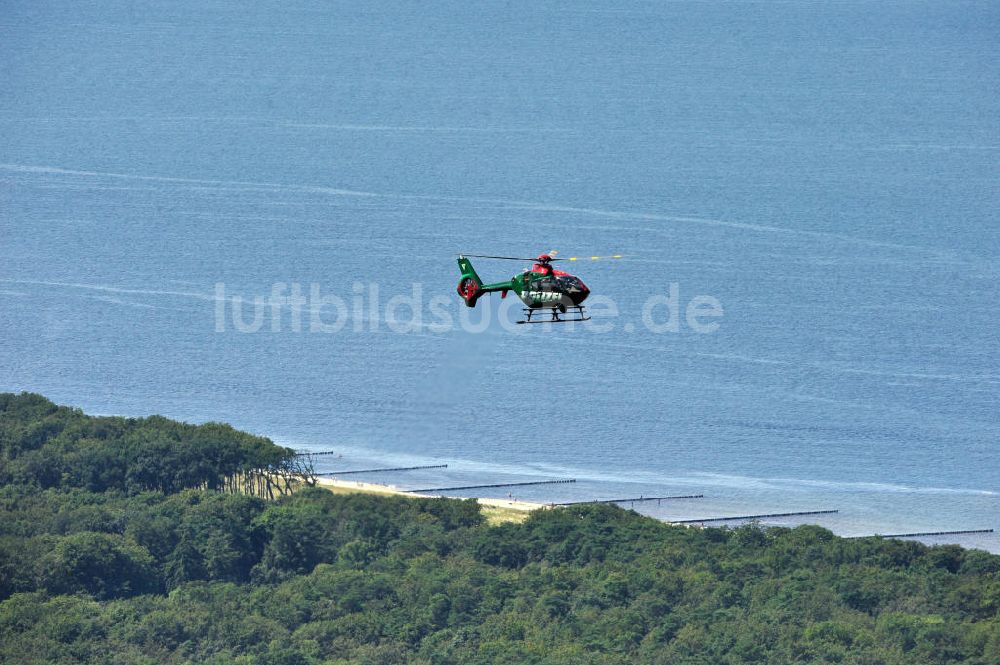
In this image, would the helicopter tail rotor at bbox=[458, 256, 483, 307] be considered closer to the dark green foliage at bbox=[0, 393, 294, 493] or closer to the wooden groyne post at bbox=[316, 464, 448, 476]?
the dark green foliage at bbox=[0, 393, 294, 493]

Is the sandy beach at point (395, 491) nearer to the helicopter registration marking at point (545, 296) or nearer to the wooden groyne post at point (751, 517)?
the wooden groyne post at point (751, 517)

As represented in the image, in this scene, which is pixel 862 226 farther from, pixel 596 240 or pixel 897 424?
pixel 897 424

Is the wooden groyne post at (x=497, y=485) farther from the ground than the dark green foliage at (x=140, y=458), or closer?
closer

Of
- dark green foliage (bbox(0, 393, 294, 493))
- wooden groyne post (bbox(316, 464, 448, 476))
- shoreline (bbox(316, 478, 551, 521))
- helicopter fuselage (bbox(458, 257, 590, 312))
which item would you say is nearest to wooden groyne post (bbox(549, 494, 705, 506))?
shoreline (bbox(316, 478, 551, 521))

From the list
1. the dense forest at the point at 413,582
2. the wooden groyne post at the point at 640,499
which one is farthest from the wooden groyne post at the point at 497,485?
the dense forest at the point at 413,582

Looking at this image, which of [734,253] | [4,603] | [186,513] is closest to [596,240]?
[734,253]

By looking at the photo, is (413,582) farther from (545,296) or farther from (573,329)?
(573,329)

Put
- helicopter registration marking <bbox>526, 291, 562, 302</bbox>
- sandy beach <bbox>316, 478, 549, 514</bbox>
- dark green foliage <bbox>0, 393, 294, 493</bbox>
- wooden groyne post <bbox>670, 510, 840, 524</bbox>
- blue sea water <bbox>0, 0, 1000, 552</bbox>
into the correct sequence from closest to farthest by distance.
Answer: helicopter registration marking <bbox>526, 291, 562, 302</bbox> < dark green foliage <bbox>0, 393, 294, 493</bbox> < sandy beach <bbox>316, 478, 549, 514</bbox> < wooden groyne post <bbox>670, 510, 840, 524</bbox> < blue sea water <bbox>0, 0, 1000, 552</bbox>

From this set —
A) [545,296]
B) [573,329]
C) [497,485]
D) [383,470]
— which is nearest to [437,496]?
[497,485]
